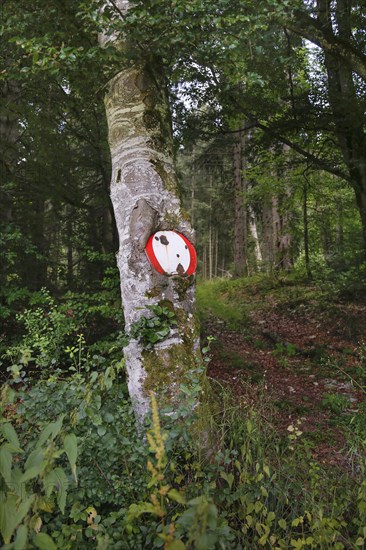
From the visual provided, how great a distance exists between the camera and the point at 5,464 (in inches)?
58.2

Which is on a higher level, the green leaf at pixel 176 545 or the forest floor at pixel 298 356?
the green leaf at pixel 176 545

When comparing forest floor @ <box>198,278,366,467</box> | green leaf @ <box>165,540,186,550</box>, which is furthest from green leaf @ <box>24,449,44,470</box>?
forest floor @ <box>198,278,366,467</box>

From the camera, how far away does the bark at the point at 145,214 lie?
2.90 meters

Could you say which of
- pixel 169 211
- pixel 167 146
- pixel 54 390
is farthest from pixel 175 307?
pixel 167 146

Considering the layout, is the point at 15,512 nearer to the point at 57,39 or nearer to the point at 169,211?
the point at 169,211

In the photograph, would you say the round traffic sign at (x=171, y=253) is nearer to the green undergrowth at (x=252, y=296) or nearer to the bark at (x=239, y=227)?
the green undergrowth at (x=252, y=296)

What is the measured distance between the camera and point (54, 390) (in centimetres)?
249

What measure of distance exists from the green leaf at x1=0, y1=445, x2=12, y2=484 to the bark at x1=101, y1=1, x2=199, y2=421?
3.98ft

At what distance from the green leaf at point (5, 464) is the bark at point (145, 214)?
3.98 feet

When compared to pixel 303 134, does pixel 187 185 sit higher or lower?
higher

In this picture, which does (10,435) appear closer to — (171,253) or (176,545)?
(176,545)

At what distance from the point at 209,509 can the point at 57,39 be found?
443cm

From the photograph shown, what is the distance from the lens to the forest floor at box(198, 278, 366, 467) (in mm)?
3998

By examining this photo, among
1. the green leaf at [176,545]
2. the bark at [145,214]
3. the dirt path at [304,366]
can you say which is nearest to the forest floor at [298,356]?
the dirt path at [304,366]
